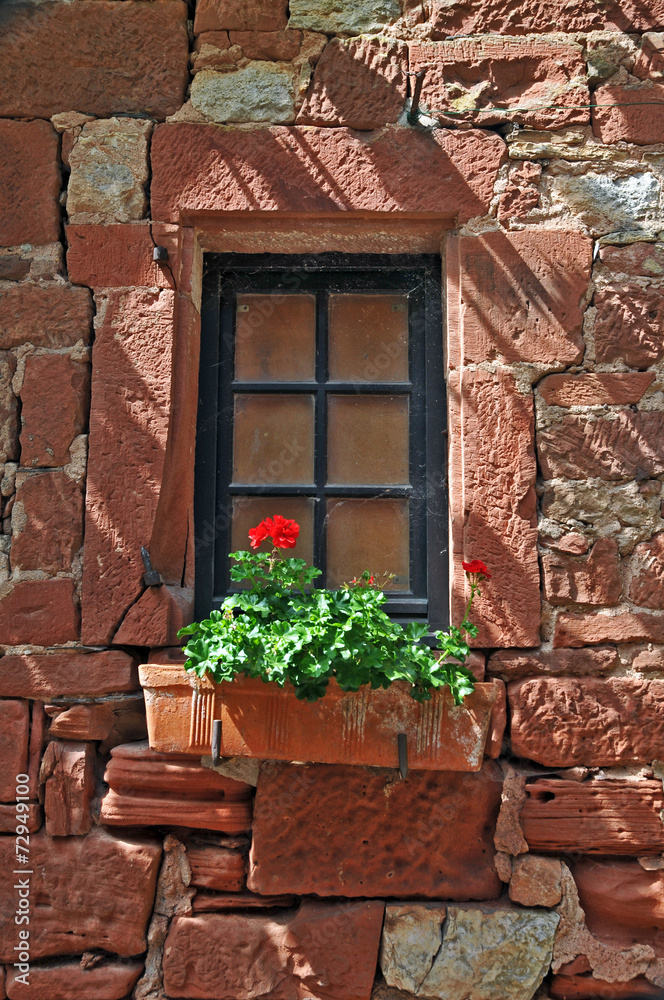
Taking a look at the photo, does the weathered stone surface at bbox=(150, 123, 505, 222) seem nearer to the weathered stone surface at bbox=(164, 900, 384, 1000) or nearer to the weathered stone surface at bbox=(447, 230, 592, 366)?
the weathered stone surface at bbox=(447, 230, 592, 366)

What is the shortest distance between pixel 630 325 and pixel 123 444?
62.4 inches

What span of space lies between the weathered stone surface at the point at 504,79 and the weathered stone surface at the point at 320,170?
0.11 m

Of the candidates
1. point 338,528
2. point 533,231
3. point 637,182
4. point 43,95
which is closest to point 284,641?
point 338,528

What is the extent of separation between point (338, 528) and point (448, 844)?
38.3 inches

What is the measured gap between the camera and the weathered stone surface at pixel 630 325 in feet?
7.53

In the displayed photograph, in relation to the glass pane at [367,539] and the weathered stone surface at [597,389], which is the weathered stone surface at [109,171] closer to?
the glass pane at [367,539]

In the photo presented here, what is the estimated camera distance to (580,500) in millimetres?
2238

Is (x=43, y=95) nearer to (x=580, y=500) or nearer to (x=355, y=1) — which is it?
(x=355, y=1)

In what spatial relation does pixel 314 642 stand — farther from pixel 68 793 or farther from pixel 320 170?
pixel 320 170

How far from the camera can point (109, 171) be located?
7.89 ft

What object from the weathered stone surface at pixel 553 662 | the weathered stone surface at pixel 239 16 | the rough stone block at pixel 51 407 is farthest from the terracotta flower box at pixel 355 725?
the weathered stone surface at pixel 239 16

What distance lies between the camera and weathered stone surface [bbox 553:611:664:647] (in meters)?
2.19

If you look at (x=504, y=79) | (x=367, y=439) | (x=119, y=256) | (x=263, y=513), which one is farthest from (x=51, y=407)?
(x=504, y=79)

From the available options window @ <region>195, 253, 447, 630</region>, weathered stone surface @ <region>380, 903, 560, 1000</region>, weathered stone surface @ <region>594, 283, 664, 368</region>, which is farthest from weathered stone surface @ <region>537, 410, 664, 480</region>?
weathered stone surface @ <region>380, 903, 560, 1000</region>
